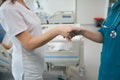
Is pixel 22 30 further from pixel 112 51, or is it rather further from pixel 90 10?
pixel 90 10

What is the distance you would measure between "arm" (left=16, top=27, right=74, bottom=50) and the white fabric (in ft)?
0.13

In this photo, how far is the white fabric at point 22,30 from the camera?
1.01 metres

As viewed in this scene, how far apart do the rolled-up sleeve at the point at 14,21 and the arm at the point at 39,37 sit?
3cm

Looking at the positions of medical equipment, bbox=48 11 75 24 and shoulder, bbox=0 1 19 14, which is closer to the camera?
shoulder, bbox=0 1 19 14

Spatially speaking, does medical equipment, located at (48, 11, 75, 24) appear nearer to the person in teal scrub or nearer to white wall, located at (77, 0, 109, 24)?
white wall, located at (77, 0, 109, 24)

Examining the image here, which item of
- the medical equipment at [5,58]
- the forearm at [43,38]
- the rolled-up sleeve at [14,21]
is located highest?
the rolled-up sleeve at [14,21]

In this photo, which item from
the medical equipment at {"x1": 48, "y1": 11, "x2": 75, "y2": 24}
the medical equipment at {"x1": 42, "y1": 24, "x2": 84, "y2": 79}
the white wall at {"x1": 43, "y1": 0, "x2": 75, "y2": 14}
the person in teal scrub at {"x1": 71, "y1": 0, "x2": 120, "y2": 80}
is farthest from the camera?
the white wall at {"x1": 43, "y1": 0, "x2": 75, "y2": 14}

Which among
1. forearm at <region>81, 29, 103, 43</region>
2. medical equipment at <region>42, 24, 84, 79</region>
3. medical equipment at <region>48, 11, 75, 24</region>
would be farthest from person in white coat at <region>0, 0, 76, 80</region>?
medical equipment at <region>48, 11, 75, 24</region>

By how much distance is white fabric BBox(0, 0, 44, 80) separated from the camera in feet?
3.31

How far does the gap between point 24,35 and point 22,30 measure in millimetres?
33

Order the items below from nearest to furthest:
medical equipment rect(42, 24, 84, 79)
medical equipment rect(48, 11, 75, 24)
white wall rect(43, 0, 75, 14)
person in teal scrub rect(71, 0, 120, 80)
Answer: person in teal scrub rect(71, 0, 120, 80) → medical equipment rect(42, 24, 84, 79) → medical equipment rect(48, 11, 75, 24) → white wall rect(43, 0, 75, 14)

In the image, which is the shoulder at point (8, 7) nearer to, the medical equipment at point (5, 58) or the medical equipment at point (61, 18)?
the medical equipment at point (5, 58)

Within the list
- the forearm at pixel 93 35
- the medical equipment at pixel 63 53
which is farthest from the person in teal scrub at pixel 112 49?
the medical equipment at pixel 63 53

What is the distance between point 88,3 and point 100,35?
13.1 ft
